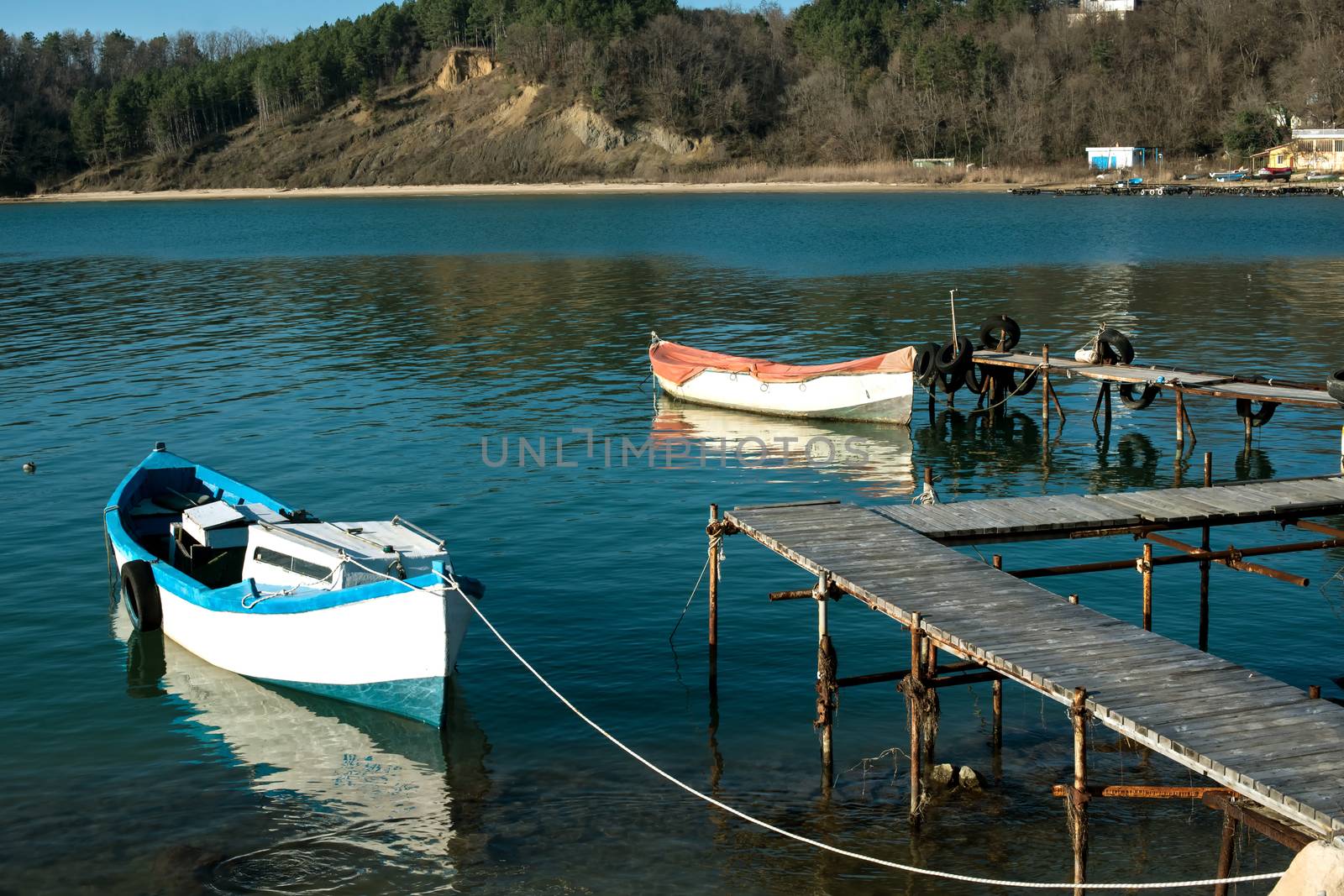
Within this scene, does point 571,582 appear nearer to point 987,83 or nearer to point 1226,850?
point 1226,850

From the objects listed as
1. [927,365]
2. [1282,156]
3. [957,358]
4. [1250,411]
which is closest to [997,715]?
[1250,411]

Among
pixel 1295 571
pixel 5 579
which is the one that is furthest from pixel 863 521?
pixel 5 579

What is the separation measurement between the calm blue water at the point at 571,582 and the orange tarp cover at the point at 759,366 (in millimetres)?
1304

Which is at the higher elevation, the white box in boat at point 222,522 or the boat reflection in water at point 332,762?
the white box in boat at point 222,522

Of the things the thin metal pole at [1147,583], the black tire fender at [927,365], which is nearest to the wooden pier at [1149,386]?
the black tire fender at [927,365]

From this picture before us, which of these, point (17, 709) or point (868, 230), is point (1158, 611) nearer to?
point (17, 709)

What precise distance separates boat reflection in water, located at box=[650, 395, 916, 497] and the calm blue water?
0.20 meters

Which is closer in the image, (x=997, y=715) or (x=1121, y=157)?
(x=997, y=715)

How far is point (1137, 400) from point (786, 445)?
11823mm

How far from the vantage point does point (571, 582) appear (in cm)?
2438

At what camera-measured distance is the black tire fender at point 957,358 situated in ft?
122

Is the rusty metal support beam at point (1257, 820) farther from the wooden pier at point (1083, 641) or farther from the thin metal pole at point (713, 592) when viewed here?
the thin metal pole at point (713, 592)

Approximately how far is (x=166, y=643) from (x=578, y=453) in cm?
1449

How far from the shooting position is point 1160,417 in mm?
38500
